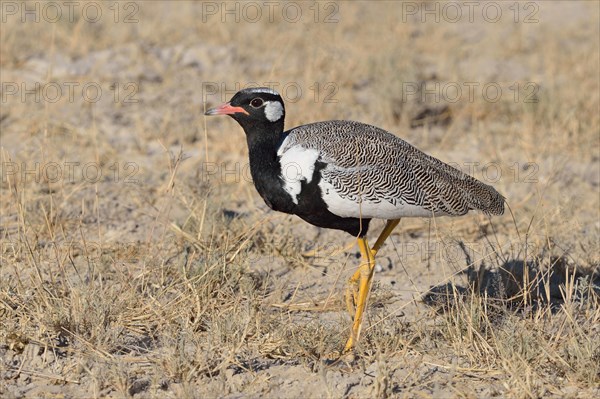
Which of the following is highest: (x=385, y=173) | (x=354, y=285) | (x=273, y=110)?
(x=273, y=110)

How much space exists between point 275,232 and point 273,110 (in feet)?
3.95

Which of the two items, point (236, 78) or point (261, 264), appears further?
point (236, 78)

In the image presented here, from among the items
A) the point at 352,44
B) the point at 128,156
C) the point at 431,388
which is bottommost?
the point at 431,388

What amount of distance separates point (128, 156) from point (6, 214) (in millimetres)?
1462

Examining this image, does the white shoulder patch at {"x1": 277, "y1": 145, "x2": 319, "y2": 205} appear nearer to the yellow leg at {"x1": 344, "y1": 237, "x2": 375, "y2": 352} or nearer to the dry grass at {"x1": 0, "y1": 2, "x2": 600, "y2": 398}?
the yellow leg at {"x1": 344, "y1": 237, "x2": 375, "y2": 352}

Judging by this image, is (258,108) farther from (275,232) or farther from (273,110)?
(275,232)

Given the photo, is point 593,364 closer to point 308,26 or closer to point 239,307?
point 239,307

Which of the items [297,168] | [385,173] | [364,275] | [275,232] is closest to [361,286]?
[364,275]

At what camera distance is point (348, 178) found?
4.65m

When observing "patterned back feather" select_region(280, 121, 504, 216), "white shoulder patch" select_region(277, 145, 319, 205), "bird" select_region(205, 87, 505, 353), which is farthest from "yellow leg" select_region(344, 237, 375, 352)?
"white shoulder patch" select_region(277, 145, 319, 205)

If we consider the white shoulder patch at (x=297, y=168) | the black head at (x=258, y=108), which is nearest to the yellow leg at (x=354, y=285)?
the white shoulder patch at (x=297, y=168)

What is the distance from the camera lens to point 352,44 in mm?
9562

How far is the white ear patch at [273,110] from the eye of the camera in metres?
4.86

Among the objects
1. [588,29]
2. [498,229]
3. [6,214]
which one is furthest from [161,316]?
[588,29]
